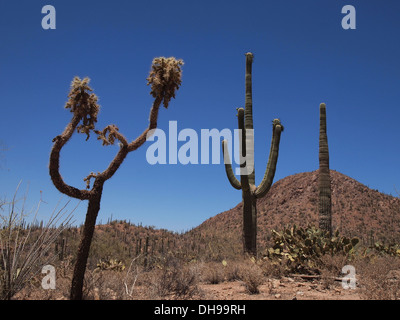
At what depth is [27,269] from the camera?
754cm

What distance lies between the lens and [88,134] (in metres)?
8.11

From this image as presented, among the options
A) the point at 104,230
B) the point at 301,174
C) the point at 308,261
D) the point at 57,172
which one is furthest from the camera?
the point at 301,174

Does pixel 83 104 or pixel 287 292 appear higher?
pixel 83 104

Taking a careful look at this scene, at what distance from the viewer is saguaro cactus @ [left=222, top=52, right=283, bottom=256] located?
1523cm

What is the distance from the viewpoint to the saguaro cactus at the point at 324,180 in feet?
49.2

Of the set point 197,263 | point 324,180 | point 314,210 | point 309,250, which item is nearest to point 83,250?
point 197,263

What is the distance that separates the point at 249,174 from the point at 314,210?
3409cm

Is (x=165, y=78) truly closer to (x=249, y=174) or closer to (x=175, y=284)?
(x=175, y=284)

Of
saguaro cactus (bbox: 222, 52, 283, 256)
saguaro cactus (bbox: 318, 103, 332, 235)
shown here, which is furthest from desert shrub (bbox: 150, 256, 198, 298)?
saguaro cactus (bbox: 318, 103, 332, 235)

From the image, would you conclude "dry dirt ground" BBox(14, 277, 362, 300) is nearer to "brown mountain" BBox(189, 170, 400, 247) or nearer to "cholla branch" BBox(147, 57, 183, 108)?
"cholla branch" BBox(147, 57, 183, 108)

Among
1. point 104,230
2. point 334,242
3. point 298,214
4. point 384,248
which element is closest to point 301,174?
point 298,214

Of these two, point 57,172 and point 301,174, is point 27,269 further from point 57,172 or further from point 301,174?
point 301,174

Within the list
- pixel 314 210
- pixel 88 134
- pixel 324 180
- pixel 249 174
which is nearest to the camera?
pixel 88 134
